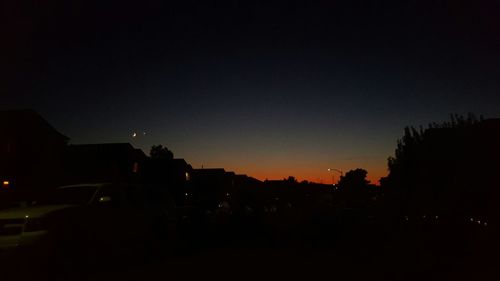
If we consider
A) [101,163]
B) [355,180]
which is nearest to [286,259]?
[101,163]

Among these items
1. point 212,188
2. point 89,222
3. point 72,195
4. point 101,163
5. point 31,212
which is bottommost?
point 89,222

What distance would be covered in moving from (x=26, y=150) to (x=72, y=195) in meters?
32.7

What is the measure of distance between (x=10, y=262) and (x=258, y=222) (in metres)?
14.9

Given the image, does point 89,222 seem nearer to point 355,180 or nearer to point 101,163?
point 101,163

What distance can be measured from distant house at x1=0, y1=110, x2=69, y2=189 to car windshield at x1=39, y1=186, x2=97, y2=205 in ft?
101

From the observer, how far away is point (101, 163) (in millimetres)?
54062

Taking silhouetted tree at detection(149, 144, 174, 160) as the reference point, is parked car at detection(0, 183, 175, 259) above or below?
below

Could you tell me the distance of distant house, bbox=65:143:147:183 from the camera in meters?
52.5

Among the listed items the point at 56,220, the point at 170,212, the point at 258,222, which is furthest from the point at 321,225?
the point at 56,220

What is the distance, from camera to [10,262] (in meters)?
9.80

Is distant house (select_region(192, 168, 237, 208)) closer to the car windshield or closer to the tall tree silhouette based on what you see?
the car windshield

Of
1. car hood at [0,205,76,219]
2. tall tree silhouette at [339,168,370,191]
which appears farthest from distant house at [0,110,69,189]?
tall tree silhouette at [339,168,370,191]

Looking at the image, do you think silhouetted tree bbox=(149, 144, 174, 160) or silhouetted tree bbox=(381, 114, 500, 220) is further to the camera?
silhouetted tree bbox=(149, 144, 174, 160)

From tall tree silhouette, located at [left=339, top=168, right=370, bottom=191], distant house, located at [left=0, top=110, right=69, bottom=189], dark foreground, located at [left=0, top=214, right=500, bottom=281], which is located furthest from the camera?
tall tree silhouette, located at [left=339, top=168, right=370, bottom=191]
